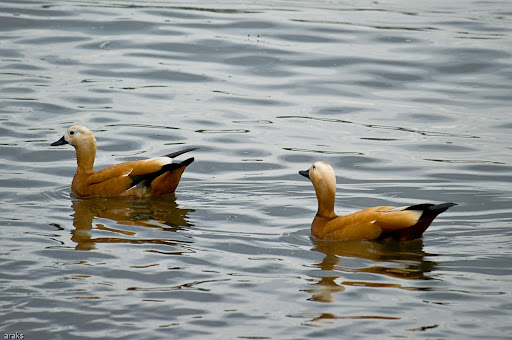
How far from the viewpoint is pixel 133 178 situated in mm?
10125

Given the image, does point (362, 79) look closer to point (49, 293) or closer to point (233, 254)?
point (233, 254)

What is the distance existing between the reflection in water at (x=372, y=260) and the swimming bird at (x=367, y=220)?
93 mm

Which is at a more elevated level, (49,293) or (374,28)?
(374,28)

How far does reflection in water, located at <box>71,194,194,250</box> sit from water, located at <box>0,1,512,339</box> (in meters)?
0.04

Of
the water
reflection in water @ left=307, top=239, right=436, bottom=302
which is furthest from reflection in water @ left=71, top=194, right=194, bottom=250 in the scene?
reflection in water @ left=307, top=239, right=436, bottom=302

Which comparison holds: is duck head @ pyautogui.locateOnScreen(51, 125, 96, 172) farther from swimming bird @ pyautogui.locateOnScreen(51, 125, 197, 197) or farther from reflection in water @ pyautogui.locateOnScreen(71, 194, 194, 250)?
reflection in water @ pyautogui.locateOnScreen(71, 194, 194, 250)

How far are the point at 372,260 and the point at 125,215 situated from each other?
2.94 meters

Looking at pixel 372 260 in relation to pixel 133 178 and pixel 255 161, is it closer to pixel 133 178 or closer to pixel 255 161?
pixel 133 178

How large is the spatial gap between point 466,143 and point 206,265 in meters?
5.84

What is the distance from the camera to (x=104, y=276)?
24.2 feet

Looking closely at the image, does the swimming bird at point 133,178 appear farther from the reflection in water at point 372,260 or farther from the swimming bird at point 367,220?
the reflection in water at point 372,260

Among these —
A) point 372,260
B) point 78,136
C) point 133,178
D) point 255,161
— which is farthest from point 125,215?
point 372,260

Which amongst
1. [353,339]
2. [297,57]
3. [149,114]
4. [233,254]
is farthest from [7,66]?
[353,339]

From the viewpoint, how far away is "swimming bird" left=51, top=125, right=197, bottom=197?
33.1ft
